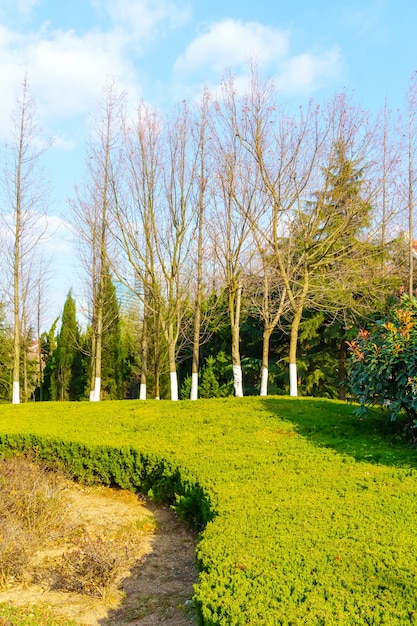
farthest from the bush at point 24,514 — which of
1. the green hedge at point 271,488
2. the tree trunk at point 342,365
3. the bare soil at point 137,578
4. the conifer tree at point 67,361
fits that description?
the conifer tree at point 67,361

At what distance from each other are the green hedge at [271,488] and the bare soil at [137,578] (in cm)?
35

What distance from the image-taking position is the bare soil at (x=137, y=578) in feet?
12.0

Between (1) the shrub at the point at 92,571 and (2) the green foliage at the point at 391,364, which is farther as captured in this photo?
(2) the green foliage at the point at 391,364

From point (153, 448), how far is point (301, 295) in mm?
5764

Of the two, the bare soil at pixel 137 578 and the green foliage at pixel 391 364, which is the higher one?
the green foliage at pixel 391 364

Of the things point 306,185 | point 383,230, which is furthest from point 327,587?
point 383,230

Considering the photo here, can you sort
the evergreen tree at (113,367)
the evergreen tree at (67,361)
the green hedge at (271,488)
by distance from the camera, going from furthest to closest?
the evergreen tree at (67,361)
the evergreen tree at (113,367)
the green hedge at (271,488)

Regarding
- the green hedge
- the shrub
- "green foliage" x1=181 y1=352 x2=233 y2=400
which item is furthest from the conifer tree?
the shrub

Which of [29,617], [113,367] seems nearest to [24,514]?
[29,617]

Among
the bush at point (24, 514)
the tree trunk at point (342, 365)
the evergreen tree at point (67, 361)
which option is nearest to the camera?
the bush at point (24, 514)

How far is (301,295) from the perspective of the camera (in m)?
11.1

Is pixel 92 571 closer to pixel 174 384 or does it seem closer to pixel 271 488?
pixel 271 488

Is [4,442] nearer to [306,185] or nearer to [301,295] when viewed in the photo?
[301,295]

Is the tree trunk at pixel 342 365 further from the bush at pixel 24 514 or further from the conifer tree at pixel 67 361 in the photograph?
the bush at pixel 24 514
